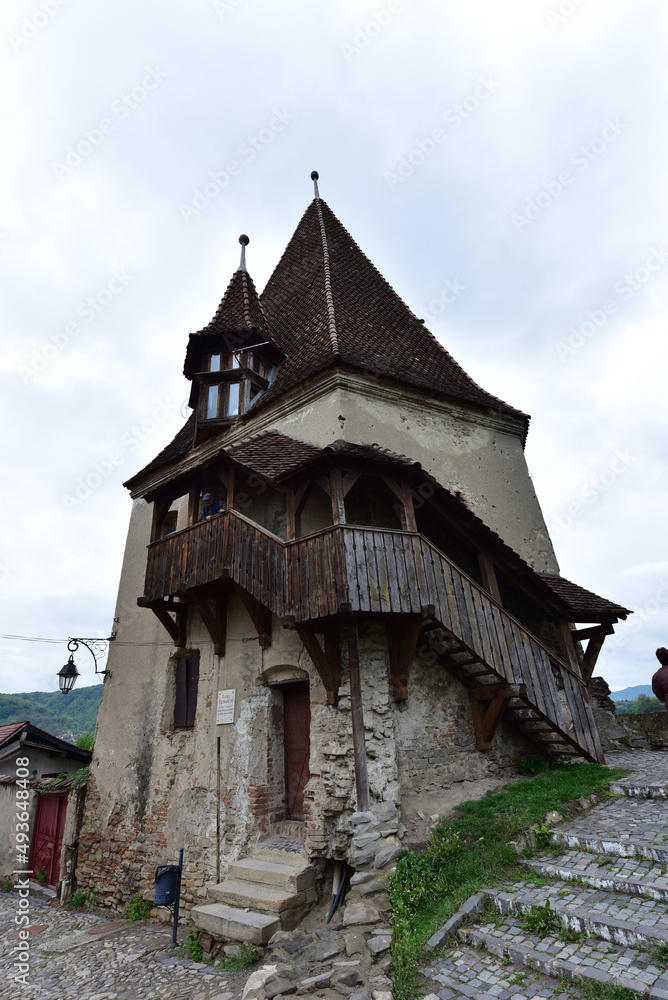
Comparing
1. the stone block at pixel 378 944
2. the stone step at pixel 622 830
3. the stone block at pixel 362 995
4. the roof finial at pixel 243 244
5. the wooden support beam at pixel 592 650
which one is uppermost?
the roof finial at pixel 243 244

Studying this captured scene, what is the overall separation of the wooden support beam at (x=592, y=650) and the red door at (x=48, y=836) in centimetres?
1203

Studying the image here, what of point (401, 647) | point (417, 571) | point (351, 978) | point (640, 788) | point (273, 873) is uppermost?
point (417, 571)

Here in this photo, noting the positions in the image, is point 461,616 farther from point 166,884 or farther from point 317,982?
point 166,884

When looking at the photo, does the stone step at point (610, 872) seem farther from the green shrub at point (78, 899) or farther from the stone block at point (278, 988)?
the green shrub at point (78, 899)

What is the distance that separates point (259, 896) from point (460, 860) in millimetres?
2636

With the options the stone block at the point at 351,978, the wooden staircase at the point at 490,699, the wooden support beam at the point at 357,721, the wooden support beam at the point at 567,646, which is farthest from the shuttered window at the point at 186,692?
the wooden support beam at the point at 567,646

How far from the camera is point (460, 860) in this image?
6.08 metres

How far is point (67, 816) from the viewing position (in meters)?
11.6

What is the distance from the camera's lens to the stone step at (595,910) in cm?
416

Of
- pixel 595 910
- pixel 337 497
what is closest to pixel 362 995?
pixel 595 910

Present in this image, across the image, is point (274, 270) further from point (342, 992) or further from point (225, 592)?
point (342, 992)

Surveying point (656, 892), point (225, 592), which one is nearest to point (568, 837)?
point (656, 892)

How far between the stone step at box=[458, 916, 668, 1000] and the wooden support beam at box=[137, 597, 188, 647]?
7002 millimetres

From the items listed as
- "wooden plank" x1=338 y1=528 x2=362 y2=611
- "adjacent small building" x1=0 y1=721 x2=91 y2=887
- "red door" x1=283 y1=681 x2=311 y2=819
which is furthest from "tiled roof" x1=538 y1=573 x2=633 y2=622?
"adjacent small building" x1=0 y1=721 x2=91 y2=887
